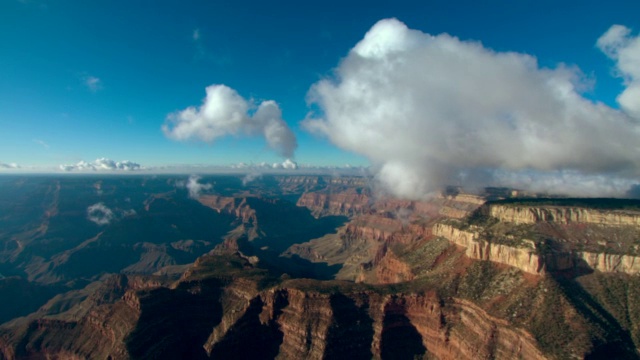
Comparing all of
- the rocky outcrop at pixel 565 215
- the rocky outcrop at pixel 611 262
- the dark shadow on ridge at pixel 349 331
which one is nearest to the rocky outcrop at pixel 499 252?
the rocky outcrop at pixel 611 262

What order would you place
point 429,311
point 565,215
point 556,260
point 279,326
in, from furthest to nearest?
point 565,215, point 279,326, point 429,311, point 556,260

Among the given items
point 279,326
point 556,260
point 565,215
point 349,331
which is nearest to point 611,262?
point 556,260

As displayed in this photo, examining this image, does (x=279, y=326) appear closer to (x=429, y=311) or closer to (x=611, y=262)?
(x=429, y=311)

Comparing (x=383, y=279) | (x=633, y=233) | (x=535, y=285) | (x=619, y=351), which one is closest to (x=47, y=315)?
(x=383, y=279)

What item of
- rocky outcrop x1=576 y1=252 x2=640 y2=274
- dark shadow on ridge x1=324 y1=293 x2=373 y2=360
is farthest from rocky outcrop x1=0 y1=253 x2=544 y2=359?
rocky outcrop x1=576 y1=252 x2=640 y2=274

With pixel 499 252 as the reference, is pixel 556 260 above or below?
above

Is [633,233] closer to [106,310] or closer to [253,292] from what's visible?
[253,292]

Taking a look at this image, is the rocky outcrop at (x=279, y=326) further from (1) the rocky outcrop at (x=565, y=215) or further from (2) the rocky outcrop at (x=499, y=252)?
(1) the rocky outcrop at (x=565, y=215)

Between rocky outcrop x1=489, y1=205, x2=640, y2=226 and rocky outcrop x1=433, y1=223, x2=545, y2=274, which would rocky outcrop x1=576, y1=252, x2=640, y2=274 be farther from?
rocky outcrop x1=489, y1=205, x2=640, y2=226
